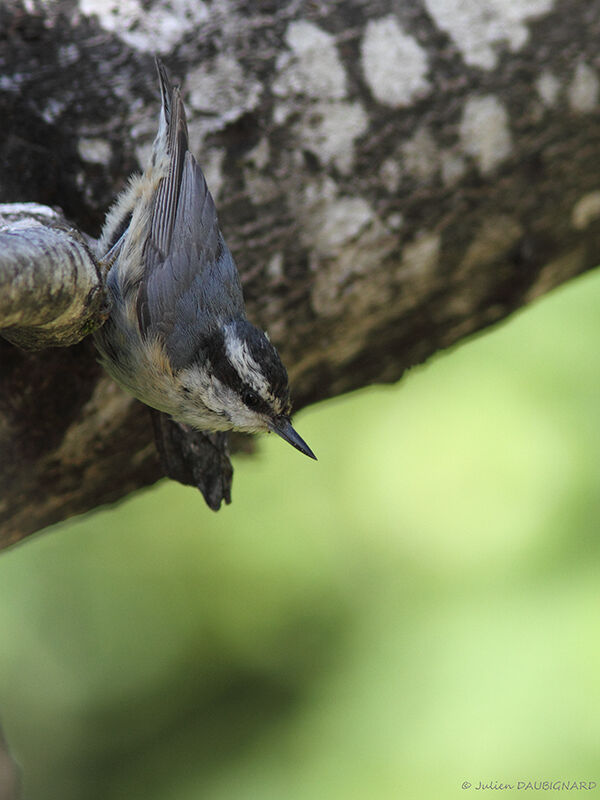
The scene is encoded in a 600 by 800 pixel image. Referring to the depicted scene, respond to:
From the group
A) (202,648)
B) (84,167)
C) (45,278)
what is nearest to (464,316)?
(84,167)

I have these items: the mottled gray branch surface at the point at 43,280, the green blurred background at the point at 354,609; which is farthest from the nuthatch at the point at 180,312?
the green blurred background at the point at 354,609

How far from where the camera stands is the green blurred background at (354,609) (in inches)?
89.1

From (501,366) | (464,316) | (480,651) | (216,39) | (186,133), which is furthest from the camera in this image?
(501,366)

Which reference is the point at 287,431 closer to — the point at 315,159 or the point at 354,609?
the point at 315,159

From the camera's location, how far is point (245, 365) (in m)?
1.63

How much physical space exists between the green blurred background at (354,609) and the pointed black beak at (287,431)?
24.7 inches

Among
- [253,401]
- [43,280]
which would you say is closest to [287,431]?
[253,401]

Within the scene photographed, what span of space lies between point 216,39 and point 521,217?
0.82 meters

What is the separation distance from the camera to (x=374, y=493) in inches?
109

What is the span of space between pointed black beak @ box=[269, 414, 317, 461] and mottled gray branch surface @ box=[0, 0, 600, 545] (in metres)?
0.20

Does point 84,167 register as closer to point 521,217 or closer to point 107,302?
point 107,302

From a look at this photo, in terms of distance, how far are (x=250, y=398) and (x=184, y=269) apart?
30cm

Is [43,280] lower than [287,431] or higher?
higher

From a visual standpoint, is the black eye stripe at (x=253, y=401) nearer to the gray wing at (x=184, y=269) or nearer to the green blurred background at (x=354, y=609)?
the gray wing at (x=184, y=269)
